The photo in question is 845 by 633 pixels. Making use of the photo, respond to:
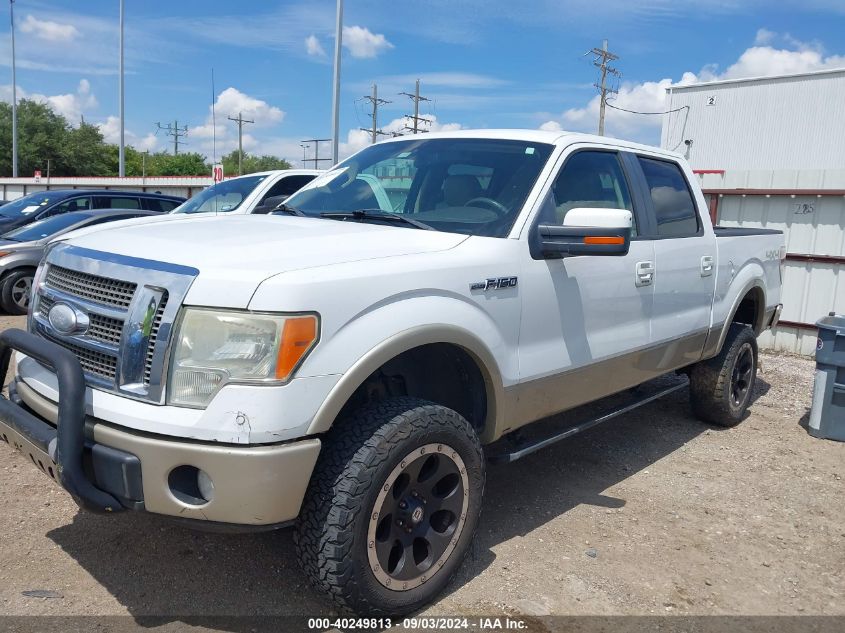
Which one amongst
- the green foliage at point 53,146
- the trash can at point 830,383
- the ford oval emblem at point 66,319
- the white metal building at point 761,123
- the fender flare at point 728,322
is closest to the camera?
the ford oval emblem at point 66,319

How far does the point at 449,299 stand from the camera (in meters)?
3.05

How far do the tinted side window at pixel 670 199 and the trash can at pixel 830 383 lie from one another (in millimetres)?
1523

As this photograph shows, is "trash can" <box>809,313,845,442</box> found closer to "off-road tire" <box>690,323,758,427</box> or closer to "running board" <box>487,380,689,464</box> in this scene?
"off-road tire" <box>690,323,758,427</box>

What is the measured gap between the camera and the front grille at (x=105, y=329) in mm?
2662

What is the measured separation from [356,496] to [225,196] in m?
7.75

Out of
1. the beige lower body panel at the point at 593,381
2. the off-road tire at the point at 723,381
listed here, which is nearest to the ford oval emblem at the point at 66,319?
the beige lower body panel at the point at 593,381

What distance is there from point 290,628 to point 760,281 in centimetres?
460

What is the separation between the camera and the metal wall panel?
33719 mm

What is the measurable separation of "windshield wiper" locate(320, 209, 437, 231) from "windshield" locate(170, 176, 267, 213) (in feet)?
19.5

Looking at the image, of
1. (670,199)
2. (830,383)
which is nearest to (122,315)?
(670,199)

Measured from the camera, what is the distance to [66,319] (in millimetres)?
2836

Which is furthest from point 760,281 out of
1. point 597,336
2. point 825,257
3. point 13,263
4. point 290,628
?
point 13,263

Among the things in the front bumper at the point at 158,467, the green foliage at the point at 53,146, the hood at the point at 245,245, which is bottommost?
the front bumper at the point at 158,467

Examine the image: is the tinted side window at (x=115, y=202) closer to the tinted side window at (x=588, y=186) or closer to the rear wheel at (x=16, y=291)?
the rear wheel at (x=16, y=291)
